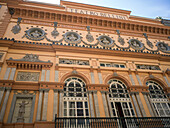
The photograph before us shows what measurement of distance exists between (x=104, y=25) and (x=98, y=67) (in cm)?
554

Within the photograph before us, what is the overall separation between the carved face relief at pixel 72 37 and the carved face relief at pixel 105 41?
2039 millimetres

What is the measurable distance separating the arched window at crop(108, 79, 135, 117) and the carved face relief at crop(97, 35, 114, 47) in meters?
3.58

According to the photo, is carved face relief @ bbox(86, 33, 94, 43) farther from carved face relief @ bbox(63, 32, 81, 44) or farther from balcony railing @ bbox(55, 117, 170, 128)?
balcony railing @ bbox(55, 117, 170, 128)

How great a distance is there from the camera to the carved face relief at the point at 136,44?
44.2ft

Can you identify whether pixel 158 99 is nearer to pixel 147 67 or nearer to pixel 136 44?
pixel 147 67

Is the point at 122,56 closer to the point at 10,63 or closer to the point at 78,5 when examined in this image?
the point at 78,5

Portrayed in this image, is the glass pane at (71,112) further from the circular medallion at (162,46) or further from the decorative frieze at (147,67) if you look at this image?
the circular medallion at (162,46)

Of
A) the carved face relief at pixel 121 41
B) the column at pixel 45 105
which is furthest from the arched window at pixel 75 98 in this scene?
the carved face relief at pixel 121 41

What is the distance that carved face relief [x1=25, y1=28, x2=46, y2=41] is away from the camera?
1146 centimetres

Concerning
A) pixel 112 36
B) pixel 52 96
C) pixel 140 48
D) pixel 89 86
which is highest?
pixel 112 36

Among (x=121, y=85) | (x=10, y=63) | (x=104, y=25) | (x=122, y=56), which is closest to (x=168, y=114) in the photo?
(x=121, y=85)

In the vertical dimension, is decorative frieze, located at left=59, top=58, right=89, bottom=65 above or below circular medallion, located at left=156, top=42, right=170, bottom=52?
below

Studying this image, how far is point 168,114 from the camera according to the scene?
10.1m

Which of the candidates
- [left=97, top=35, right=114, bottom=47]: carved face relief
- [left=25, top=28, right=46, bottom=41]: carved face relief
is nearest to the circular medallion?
[left=97, top=35, right=114, bottom=47]: carved face relief
